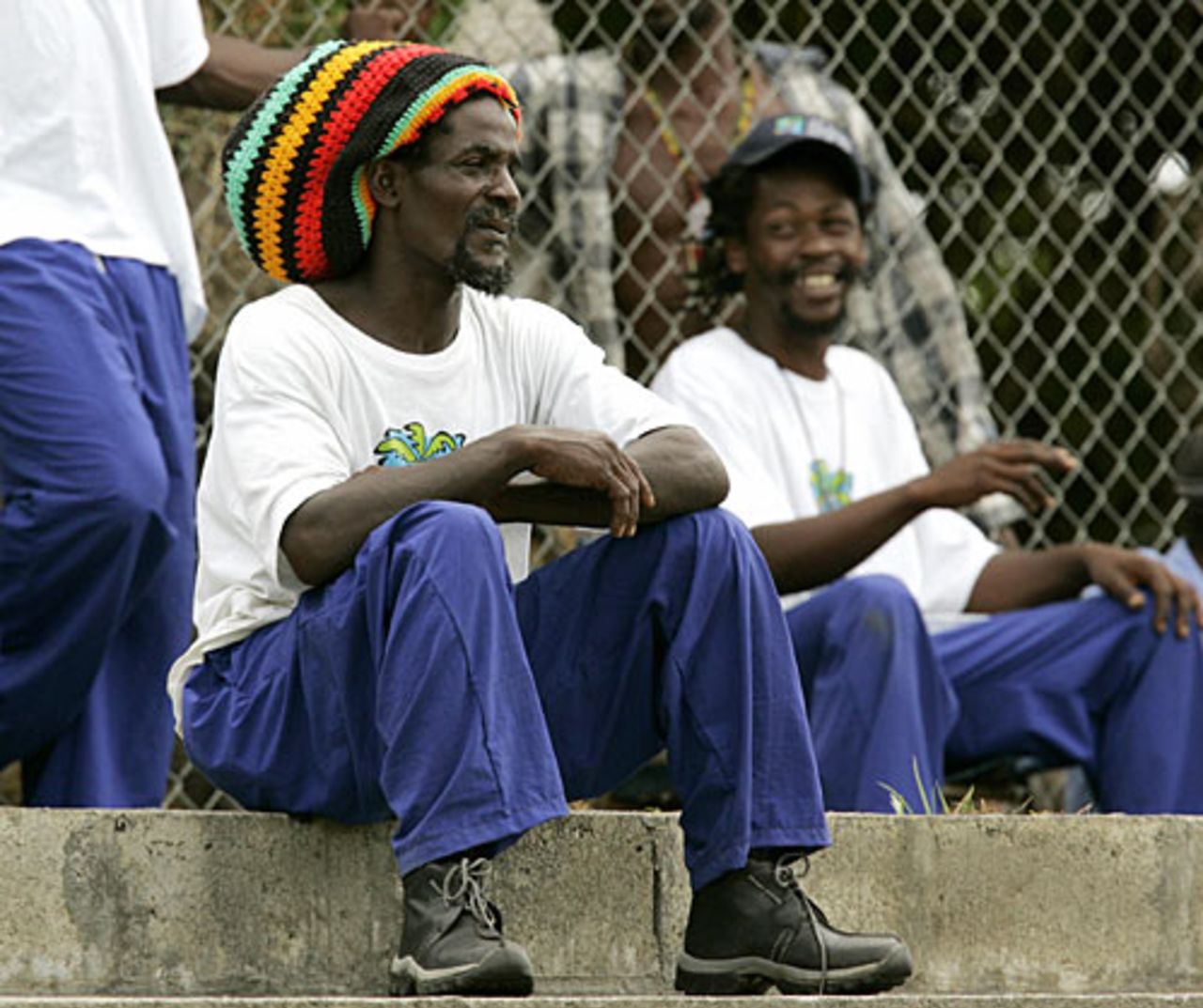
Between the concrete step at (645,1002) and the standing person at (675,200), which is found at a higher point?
the standing person at (675,200)

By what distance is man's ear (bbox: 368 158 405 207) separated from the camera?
4137mm

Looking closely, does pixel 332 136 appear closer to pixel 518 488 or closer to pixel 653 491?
pixel 518 488

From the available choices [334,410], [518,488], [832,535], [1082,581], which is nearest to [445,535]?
[518,488]

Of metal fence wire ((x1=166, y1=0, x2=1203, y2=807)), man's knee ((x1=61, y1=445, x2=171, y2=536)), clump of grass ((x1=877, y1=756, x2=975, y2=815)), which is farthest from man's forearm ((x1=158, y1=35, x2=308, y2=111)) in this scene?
metal fence wire ((x1=166, y1=0, x2=1203, y2=807))

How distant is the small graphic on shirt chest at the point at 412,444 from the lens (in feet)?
13.1

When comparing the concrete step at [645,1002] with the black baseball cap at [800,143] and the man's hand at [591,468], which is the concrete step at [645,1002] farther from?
the black baseball cap at [800,143]

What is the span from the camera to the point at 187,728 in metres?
3.98

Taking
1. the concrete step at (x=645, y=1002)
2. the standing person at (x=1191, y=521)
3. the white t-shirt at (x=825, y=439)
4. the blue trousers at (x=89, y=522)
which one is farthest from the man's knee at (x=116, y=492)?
the standing person at (x=1191, y=521)

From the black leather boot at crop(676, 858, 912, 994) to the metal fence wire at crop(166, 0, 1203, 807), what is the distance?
3.26 metres

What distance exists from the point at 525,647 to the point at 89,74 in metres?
1.39

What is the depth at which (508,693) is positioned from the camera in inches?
137

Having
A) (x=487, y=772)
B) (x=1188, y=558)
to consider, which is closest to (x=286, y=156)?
(x=487, y=772)

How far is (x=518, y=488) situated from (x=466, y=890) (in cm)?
64

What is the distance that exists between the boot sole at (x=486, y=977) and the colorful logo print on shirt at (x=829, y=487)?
240 centimetres
